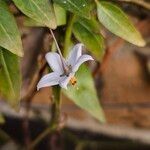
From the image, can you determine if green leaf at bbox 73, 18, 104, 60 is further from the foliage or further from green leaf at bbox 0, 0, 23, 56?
green leaf at bbox 0, 0, 23, 56

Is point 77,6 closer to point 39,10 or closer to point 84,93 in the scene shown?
point 39,10

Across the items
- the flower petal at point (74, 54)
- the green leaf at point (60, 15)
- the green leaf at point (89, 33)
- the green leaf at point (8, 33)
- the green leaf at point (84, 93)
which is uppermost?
the green leaf at point (8, 33)

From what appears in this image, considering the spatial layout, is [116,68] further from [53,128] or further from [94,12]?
[94,12]

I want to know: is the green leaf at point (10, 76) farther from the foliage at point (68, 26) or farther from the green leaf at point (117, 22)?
the green leaf at point (117, 22)

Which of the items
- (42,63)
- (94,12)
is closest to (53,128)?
(42,63)

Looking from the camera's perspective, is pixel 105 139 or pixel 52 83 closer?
pixel 52 83

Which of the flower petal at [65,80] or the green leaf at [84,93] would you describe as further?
the green leaf at [84,93]

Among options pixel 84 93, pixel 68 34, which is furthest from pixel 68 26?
pixel 84 93

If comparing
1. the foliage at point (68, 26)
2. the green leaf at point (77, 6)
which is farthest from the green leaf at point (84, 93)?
the green leaf at point (77, 6)
